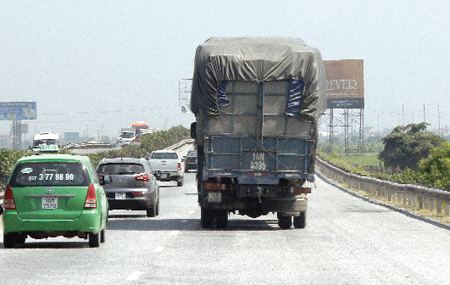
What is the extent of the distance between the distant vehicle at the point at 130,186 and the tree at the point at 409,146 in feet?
248

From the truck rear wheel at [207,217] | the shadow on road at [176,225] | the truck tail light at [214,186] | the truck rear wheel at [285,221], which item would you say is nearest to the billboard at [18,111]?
the shadow on road at [176,225]

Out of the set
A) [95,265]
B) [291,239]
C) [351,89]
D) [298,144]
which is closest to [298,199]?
[298,144]

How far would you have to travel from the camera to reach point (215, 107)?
18.7 m

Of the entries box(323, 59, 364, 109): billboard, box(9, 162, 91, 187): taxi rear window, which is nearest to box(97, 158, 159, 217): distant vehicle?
box(9, 162, 91, 187): taxi rear window

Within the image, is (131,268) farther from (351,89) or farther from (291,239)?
(351,89)

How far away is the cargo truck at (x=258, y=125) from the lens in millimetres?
18688

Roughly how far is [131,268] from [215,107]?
7.17 metres

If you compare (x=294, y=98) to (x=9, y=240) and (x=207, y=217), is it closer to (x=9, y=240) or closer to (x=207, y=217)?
(x=207, y=217)

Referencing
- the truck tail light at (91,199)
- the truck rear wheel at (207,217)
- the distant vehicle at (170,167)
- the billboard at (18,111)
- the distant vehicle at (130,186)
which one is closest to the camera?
the truck tail light at (91,199)

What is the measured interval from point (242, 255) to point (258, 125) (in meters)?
5.32

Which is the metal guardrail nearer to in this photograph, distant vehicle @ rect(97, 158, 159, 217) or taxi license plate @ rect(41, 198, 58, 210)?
distant vehicle @ rect(97, 158, 159, 217)

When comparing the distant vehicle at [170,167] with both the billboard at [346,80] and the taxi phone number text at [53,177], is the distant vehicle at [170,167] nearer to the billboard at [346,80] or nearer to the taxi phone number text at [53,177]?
the taxi phone number text at [53,177]

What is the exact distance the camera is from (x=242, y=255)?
13.8 meters

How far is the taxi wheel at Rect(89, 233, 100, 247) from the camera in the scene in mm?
14938
